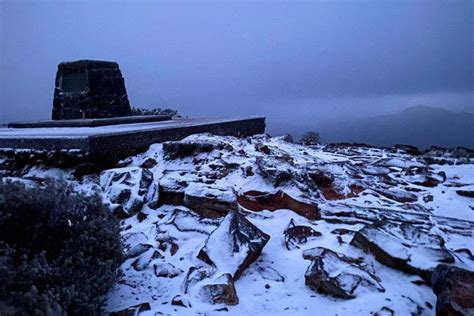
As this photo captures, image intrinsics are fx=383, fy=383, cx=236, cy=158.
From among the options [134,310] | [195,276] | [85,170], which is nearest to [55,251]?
[134,310]

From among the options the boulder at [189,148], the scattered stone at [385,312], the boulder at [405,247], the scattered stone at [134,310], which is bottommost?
the scattered stone at [134,310]

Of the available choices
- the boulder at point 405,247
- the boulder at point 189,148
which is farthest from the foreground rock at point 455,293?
the boulder at point 189,148

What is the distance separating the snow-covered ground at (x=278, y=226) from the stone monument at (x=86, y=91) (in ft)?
12.0

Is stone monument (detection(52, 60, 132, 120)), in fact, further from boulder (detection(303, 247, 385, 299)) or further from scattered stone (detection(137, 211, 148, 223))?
boulder (detection(303, 247, 385, 299))

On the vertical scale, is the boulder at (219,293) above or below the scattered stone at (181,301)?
above

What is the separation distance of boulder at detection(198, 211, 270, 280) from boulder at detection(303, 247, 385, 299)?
1.27 feet

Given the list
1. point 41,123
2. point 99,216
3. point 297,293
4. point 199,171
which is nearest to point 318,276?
point 297,293

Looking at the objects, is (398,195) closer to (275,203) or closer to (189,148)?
(275,203)

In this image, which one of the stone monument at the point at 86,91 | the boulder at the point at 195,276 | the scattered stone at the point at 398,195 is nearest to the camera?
the boulder at the point at 195,276

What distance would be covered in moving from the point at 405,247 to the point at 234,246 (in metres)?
1.11

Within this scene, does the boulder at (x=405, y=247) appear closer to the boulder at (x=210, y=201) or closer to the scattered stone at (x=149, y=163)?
the boulder at (x=210, y=201)

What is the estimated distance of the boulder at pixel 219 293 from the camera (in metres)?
2.14

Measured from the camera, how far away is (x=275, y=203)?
327 cm

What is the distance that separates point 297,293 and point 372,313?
0.43m
